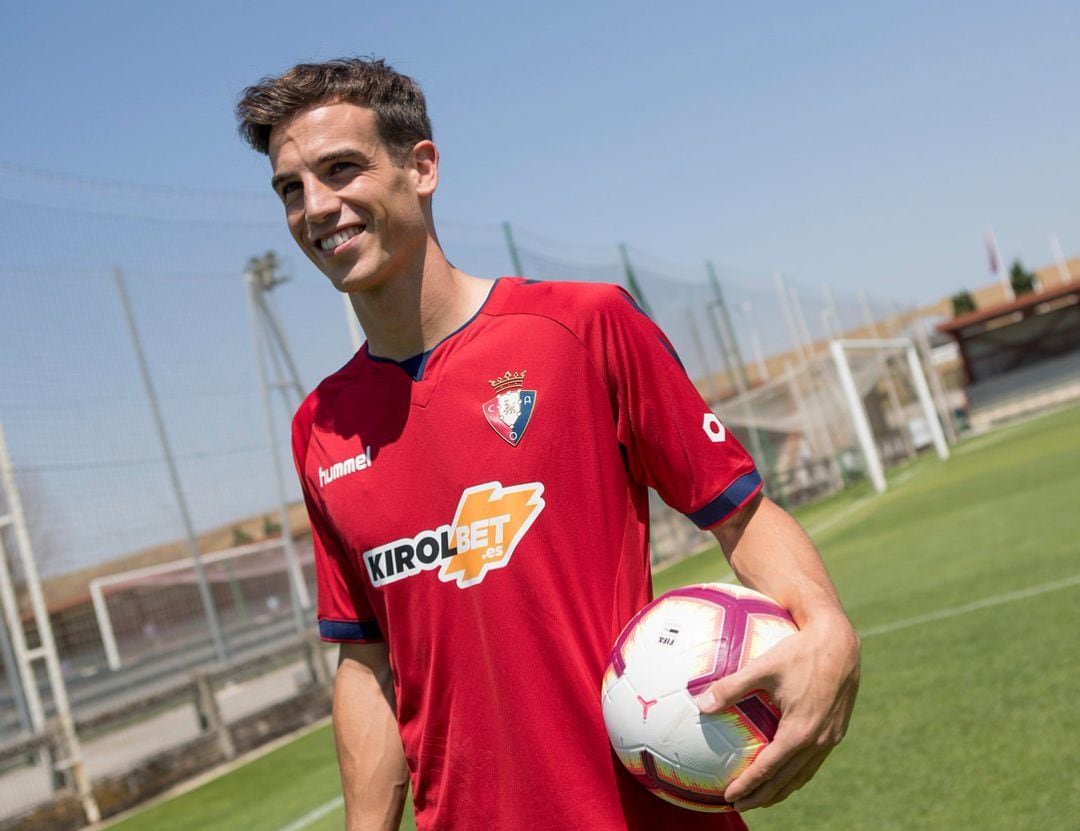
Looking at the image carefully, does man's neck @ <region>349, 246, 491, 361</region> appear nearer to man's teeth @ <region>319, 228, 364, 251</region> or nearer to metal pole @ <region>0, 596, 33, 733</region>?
man's teeth @ <region>319, 228, 364, 251</region>

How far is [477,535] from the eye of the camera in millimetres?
1917

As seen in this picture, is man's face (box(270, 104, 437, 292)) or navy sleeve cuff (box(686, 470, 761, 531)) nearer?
navy sleeve cuff (box(686, 470, 761, 531))

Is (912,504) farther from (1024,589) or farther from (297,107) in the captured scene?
(297,107)

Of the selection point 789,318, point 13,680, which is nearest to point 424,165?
point 13,680

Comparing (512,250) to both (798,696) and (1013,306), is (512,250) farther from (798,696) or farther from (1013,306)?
(1013,306)

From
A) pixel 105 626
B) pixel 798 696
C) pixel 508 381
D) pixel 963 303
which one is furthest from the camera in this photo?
pixel 963 303

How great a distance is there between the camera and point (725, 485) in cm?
188

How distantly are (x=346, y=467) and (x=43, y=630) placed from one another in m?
7.30

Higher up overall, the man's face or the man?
the man's face

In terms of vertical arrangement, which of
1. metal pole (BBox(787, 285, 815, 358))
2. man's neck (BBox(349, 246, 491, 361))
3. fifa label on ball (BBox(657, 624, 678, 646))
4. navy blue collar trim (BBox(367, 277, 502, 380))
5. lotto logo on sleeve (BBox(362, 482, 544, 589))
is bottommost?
fifa label on ball (BBox(657, 624, 678, 646))

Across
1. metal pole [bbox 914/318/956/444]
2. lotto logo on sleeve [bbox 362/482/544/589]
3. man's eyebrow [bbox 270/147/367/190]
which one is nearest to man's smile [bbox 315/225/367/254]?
man's eyebrow [bbox 270/147/367/190]

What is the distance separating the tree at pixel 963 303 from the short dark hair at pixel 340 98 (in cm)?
6890

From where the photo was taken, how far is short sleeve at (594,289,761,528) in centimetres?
188

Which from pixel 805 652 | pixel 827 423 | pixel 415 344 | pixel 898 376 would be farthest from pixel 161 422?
pixel 898 376
